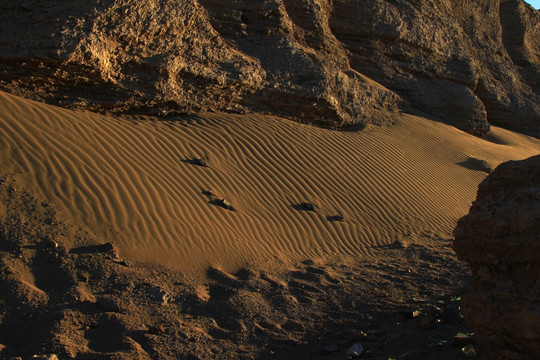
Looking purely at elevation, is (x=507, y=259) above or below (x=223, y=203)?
above

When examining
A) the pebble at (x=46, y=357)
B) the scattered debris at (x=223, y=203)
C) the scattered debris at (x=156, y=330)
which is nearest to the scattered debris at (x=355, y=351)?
the scattered debris at (x=156, y=330)

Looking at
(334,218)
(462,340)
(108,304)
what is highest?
(462,340)

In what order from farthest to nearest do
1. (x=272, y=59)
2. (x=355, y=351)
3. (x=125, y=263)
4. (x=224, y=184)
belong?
(x=272, y=59), (x=224, y=184), (x=125, y=263), (x=355, y=351)

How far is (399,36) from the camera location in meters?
16.6

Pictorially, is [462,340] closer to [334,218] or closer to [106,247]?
[106,247]

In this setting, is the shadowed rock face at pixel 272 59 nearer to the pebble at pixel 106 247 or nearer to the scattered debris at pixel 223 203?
the scattered debris at pixel 223 203

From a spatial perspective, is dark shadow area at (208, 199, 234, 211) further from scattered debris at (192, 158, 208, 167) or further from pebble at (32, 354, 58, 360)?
pebble at (32, 354, 58, 360)

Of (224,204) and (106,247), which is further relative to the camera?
(224,204)

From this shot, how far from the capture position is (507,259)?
12.9 feet

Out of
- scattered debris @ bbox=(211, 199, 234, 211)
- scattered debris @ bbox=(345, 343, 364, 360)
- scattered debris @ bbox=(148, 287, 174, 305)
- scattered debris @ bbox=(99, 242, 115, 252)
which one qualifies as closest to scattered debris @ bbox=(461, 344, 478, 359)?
scattered debris @ bbox=(345, 343, 364, 360)

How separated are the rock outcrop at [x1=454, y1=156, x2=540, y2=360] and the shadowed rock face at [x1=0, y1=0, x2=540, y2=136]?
685 cm

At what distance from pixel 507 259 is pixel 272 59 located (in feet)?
28.7

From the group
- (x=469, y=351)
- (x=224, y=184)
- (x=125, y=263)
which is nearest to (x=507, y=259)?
(x=469, y=351)

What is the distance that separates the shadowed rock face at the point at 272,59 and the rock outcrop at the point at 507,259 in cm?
685
